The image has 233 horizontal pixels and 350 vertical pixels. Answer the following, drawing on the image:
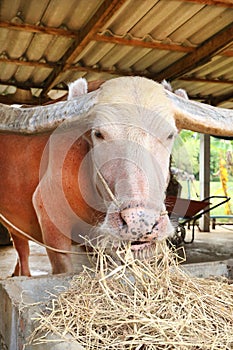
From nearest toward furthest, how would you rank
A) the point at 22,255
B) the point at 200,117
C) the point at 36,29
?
1. the point at 200,117
2. the point at 22,255
3. the point at 36,29

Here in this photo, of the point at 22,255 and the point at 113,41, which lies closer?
the point at 22,255

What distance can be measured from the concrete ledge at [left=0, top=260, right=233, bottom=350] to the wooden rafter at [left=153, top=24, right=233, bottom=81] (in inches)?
112

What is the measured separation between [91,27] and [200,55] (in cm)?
143

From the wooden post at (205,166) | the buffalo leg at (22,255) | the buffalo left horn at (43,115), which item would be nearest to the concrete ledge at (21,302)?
the buffalo left horn at (43,115)

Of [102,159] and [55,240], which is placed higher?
[102,159]

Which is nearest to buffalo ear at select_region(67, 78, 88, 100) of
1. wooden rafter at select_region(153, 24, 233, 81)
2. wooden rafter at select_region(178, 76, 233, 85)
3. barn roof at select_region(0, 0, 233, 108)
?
barn roof at select_region(0, 0, 233, 108)

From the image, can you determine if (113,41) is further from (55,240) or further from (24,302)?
(24,302)

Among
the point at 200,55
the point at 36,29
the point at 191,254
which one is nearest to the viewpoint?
the point at 36,29

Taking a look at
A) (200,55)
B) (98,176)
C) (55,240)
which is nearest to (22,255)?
(55,240)

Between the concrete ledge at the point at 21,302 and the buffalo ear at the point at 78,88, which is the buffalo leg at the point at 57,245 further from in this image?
the buffalo ear at the point at 78,88

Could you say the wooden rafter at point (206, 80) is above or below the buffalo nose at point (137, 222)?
above

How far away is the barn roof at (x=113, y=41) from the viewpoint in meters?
3.88

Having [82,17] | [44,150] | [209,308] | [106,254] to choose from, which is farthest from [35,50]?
[209,308]

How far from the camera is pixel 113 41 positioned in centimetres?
451
